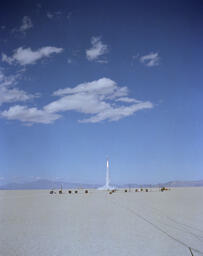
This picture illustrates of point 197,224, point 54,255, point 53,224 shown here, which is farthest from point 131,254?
point 53,224

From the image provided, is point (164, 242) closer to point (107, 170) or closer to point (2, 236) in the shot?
point (2, 236)

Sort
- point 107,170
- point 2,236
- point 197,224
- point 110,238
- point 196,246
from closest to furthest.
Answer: point 196,246 → point 110,238 → point 2,236 → point 197,224 → point 107,170

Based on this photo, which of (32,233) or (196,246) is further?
(32,233)

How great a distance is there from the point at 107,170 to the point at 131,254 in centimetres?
7737

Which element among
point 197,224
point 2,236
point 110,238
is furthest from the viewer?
point 197,224

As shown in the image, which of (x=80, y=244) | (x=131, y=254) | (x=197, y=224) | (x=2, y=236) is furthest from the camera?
(x=197, y=224)

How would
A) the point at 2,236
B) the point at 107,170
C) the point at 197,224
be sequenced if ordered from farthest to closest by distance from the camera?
the point at 107,170, the point at 197,224, the point at 2,236

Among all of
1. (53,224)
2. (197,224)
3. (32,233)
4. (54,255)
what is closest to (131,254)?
(54,255)

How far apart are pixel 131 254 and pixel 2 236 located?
21.1ft

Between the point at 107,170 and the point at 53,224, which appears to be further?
the point at 107,170

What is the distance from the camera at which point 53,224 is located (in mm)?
16734

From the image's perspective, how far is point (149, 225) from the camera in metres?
15.7

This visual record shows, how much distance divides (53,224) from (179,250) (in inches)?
338

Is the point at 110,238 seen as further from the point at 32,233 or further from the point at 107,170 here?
the point at 107,170
